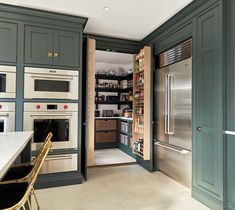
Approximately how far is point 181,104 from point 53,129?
6.70 feet

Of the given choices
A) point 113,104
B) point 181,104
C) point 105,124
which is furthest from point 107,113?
point 181,104

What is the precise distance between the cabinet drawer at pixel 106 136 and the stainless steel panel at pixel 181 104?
2.61 metres

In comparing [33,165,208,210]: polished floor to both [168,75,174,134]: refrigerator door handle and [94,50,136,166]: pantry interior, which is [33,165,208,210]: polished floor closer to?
[168,75,174,134]: refrigerator door handle

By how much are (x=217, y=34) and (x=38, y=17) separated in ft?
8.17

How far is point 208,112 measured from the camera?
2.36 metres

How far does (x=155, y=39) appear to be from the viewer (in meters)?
3.58

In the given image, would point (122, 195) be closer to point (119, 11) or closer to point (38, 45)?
point (38, 45)

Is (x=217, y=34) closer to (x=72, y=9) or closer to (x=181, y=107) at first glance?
(x=181, y=107)

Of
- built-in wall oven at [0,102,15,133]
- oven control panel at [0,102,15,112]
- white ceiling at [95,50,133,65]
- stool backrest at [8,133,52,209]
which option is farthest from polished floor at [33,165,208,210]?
white ceiling at [95,50,133,65]

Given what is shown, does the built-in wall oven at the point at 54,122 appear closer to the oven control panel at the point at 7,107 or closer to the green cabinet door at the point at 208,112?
the oven control panel at the point at 7,107

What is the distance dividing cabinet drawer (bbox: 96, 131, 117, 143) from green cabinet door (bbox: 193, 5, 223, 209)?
128 inches

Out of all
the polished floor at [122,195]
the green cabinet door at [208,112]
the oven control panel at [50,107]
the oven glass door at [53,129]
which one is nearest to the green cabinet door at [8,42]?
the oven control panel at [50,107]

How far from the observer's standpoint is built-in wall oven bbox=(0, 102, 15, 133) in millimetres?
2641

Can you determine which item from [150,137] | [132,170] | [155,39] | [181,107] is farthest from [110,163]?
[155,39]
